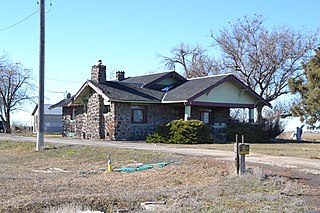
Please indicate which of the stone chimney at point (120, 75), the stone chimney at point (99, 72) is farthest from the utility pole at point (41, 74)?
the stone chimney at point (120, 75)

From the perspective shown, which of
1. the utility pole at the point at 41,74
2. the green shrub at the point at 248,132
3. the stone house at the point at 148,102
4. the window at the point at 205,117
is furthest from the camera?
the window at the point at 205,117

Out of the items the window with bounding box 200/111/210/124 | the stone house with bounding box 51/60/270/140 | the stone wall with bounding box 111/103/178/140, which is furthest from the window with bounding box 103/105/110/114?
the window with bounding box 200/111/210/124

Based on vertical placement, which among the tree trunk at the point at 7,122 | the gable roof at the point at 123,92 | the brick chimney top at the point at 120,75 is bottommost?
the tree trunk at the point at 7,122

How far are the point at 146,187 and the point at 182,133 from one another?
18.1 metres

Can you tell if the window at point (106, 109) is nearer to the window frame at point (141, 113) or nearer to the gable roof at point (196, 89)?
the window frame at point (141, 113)

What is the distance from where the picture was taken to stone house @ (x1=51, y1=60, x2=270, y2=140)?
107ft

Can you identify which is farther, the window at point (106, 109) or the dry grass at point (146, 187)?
the window at point (106, 109)

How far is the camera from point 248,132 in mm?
33875

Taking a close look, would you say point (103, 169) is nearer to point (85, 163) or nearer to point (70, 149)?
point (85, 163)

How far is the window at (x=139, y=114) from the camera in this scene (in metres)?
33.4

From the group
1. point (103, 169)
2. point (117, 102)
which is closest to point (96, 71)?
point (117, 102)

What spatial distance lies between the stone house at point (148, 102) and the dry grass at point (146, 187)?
12.1m

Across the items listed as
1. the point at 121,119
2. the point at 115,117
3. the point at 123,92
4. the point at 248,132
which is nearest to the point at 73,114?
the point at 123,92

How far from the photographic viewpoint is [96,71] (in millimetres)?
35031
